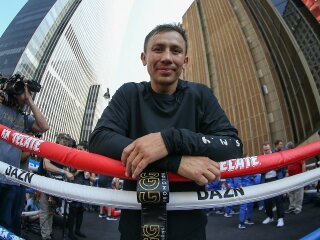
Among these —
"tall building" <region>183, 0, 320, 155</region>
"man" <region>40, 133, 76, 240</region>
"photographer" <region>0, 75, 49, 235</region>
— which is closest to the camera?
"photographer" <region>0, 75, 49, 235</region>

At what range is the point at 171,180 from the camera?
3.24 ft

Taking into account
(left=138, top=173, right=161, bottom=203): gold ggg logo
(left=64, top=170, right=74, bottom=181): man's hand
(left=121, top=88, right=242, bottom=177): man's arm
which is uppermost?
(left=64, top=170, right=74, bottom=181): man's hand

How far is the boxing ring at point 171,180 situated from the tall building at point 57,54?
2644 inches

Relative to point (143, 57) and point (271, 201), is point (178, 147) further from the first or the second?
point (271, 201)

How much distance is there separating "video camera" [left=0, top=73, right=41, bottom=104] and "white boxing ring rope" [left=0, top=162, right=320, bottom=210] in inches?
52.0

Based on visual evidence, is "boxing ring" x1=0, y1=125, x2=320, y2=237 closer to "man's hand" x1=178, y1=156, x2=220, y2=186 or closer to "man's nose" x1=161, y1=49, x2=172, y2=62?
"man's hand" x1=178, y1=156, x2=220, y2=186

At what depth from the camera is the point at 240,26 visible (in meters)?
32.5

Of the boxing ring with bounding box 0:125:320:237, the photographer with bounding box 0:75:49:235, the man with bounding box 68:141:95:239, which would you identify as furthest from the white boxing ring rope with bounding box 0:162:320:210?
the man with bounding box 68:141:95:239

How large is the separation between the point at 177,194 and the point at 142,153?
22 cm

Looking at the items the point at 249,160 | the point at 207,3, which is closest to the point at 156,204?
the point at 249,160

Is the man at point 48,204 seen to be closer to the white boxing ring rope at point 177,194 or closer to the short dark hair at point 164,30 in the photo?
the white boxing ring rope at point 177,194

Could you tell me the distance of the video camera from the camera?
2.32 m

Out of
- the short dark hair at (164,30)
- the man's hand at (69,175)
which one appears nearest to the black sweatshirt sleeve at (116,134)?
the short dark hair at (164,30)

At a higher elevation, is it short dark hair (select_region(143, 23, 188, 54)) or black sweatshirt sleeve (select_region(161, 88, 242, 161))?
short dark hair (select_region(143, 23, 188, 54))
